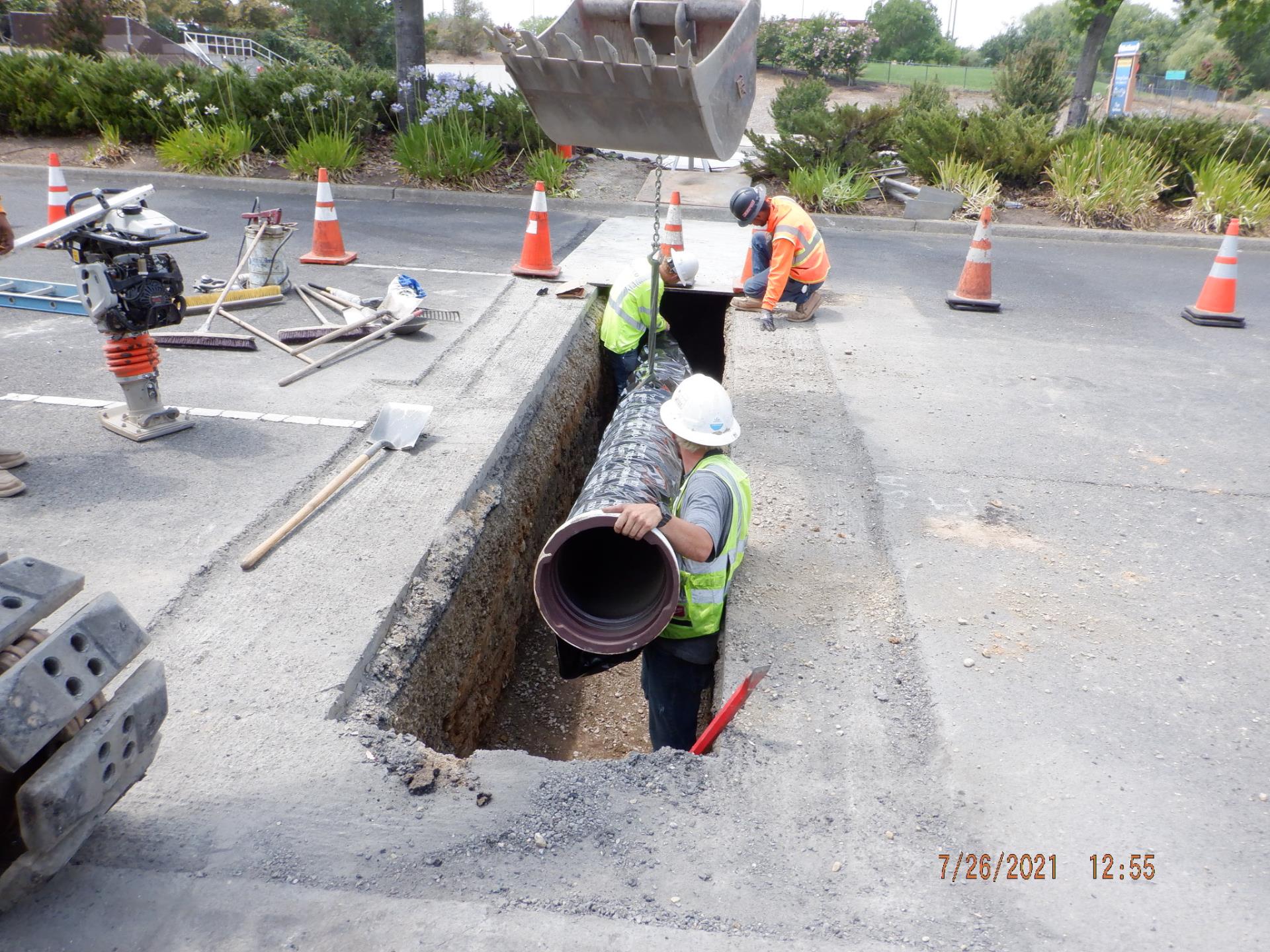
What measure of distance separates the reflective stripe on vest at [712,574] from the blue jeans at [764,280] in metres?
4.20

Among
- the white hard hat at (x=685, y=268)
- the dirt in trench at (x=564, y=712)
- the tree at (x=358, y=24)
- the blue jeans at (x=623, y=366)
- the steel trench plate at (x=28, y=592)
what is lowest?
the dirt in trench at (x=564, y=712)

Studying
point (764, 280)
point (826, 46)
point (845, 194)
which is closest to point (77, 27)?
point (845, 194)

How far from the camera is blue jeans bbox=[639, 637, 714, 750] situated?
4023 mm

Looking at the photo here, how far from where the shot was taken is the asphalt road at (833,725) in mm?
2381

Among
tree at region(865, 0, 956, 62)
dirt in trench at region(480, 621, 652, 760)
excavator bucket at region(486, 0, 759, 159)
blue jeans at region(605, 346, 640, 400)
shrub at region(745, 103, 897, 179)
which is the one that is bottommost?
dirt in trench at region(480, 621, 652, 760)

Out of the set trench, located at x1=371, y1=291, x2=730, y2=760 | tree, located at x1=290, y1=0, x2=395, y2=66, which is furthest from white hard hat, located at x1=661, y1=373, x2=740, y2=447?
tree, located at x1=290, y1=0, x2=395, y2=66

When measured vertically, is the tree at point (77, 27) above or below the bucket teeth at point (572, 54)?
above

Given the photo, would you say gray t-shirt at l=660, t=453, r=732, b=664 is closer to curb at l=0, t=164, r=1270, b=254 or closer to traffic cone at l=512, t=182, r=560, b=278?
traffic cone at l=512, t=182, r=560, b=278

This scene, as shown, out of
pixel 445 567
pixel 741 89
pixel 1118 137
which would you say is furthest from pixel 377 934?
pixel 1118 137

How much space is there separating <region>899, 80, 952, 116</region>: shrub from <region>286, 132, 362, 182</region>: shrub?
831cm

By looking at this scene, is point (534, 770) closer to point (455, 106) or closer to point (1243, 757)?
point (1243, 757)

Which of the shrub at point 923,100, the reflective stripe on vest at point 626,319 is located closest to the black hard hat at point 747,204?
the reflective stripe on vest at point 626,319

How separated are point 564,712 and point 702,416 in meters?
2.27

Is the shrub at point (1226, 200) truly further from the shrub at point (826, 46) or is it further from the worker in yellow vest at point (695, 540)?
the shrub at point (826, 46)
